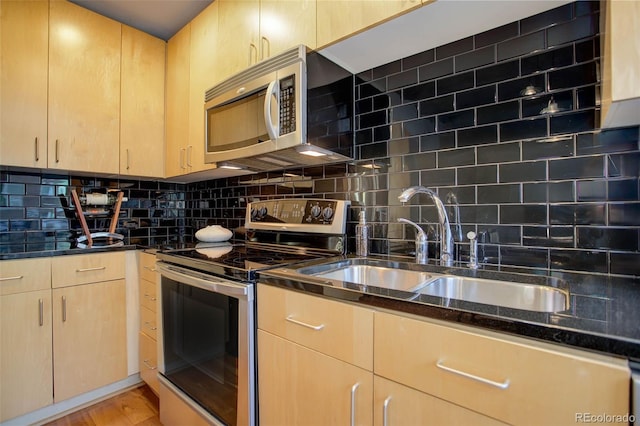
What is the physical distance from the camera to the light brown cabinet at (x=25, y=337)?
1.55 meters

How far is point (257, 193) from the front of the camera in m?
2.07

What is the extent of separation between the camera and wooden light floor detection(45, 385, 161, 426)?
170cm

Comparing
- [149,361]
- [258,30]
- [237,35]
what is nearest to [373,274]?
[258,30]

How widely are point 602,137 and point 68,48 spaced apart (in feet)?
8.94

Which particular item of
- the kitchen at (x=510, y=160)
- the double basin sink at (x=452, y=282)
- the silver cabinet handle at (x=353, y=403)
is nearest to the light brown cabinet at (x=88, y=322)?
the kitchen at (x=510, y=160)

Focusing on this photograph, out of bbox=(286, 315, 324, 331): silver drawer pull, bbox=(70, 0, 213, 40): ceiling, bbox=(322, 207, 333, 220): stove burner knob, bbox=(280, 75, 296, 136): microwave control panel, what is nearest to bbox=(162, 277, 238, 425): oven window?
bbox=(286, 315, 324, 331): silver drawer pull

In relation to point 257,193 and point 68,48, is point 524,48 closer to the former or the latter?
point 257,193

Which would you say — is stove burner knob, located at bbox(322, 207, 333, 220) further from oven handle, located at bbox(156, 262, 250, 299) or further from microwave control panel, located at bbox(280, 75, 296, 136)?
oven handle, located at bbox(156, 262, 250, 299)

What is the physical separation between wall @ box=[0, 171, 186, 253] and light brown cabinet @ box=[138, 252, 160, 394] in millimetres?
218

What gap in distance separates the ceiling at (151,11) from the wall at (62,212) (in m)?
1.13

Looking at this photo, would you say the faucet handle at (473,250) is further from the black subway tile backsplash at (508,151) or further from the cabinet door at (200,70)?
the cabinet door at (200,70)

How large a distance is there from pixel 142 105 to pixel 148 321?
4.91 feet

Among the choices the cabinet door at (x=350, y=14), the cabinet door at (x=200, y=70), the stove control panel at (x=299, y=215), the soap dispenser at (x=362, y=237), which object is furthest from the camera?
the cabinet door at (x=200, y=70)

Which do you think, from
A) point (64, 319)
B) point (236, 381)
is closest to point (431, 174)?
point (236, 381)
